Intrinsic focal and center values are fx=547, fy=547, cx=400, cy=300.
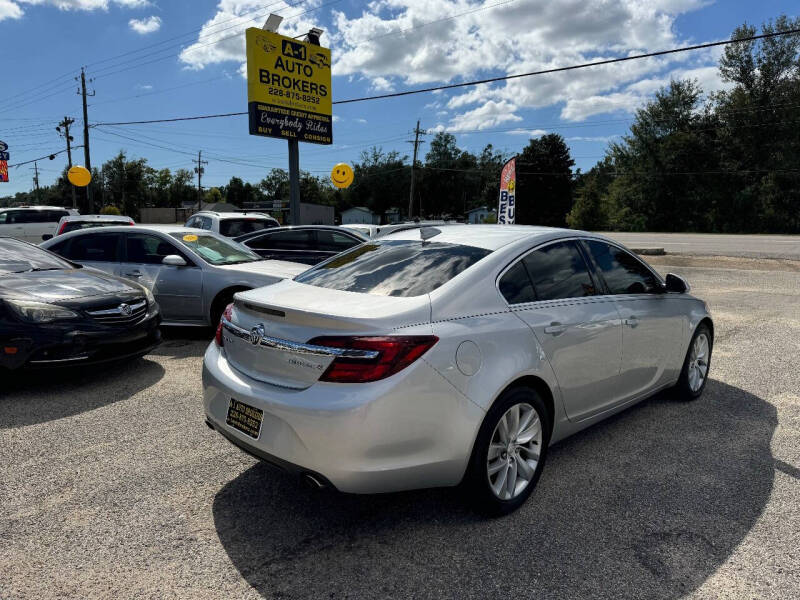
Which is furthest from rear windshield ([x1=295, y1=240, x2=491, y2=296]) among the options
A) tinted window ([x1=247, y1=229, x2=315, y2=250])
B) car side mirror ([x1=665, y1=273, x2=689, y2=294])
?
tinted window ([x1=247, y1=229, x2=315, y2=250])

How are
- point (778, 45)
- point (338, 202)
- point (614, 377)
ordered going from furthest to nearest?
point (338, 202), point (778, 45), point (614, 377)

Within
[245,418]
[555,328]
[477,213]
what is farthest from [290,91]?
[477,213]

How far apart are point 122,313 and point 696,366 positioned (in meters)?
5.37

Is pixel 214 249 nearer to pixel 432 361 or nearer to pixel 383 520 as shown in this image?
pixel 383 520

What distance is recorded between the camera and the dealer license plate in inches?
104

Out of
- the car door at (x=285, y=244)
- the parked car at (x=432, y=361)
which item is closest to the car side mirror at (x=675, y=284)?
the parked car at (x=432, y=361)

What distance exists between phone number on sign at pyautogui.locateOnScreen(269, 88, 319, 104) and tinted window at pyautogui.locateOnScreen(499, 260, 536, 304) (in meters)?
14.3

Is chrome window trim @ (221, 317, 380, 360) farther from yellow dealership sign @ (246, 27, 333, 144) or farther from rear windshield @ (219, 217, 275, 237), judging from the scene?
yellow dealership sign @ (246, 27, 333, 144)

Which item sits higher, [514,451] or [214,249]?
[214,249]

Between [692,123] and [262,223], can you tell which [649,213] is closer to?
[692,123]

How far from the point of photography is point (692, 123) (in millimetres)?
56438

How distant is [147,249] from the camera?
292 inches

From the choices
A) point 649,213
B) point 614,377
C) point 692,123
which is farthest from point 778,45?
point 614,377

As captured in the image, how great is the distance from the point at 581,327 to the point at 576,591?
59.6 inches
